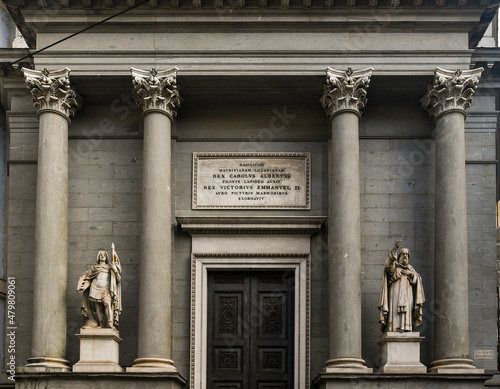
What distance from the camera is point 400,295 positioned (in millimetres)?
19469

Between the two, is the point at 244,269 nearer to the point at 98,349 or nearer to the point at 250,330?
the point at 250,330

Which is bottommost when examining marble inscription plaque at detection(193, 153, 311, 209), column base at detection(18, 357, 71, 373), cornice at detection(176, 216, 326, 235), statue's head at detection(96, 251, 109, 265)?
column base at detection(18, 357, 71, 373)

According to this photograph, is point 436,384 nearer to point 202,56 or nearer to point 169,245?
point 169,245

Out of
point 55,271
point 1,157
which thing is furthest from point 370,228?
point 1,157

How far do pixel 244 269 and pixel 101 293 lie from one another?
3556mm

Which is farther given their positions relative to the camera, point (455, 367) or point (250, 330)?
point (250, 330)

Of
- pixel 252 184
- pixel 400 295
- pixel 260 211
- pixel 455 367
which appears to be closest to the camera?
pixel 455 367

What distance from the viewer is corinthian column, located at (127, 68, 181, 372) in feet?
64.1

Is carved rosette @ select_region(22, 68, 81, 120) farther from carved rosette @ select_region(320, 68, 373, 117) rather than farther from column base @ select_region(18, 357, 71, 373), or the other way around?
carved rosette @ select_region(320, 68, 373, 117)

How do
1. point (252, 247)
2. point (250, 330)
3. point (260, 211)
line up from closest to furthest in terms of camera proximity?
1. point (250, 330)
2. point (252, 247)
3. point (260, 211)

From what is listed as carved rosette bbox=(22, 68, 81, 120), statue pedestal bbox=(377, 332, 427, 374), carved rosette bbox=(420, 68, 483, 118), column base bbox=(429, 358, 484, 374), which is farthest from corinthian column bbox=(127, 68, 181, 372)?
carved rosette bbox=(420, 68, 483, 118)

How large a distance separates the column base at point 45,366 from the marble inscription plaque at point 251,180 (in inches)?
185

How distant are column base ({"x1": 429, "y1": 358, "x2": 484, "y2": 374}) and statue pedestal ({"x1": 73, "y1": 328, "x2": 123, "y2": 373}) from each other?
667 centimetres

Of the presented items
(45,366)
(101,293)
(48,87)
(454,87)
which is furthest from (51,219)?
(454,87)
